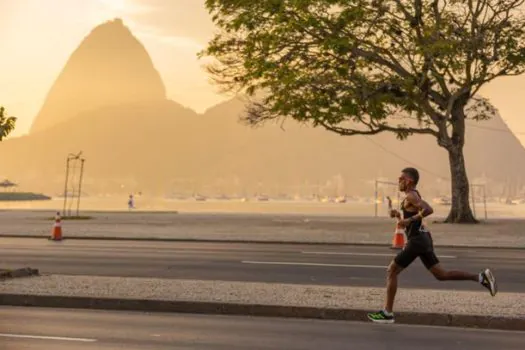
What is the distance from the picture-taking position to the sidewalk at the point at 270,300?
11852 mm

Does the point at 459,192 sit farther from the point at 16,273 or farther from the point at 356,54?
the point at 16,273

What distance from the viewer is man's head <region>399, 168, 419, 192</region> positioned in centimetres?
1154

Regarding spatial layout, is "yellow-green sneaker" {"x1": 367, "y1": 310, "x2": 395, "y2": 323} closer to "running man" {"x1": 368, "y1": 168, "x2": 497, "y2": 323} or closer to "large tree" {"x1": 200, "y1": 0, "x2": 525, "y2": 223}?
"running man" {"x1": 368, "y1": 168, "x2": 497, "y2": 323}

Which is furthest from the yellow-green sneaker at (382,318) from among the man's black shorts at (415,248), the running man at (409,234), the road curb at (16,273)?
the road curb at (16,273)

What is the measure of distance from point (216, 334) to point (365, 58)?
96.8 feet

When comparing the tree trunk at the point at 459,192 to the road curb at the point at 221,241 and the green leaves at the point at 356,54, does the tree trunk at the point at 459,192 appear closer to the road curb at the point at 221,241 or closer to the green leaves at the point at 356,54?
the green leaves at the point at 356,54

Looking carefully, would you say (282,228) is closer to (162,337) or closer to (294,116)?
(294,116)

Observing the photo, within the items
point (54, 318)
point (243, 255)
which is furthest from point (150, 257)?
point (54, 318)

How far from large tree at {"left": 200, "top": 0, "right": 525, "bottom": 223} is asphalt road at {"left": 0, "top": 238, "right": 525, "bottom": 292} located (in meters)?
12.3

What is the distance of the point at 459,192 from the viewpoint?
39.9 meters

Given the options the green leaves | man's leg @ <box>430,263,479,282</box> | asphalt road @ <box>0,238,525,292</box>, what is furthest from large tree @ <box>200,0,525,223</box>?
man's leg @ <box>430,263,479,282</box>

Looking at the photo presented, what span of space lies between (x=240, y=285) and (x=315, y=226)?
2314 cm

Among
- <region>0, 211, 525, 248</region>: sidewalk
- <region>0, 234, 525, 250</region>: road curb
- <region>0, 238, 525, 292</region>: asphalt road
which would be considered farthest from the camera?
<region>0, 211, 525, 248</region>: sidewalk

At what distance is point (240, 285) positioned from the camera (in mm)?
14742
